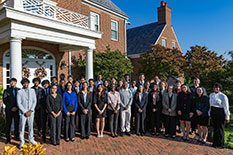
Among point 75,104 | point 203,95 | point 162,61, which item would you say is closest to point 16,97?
point 75,104

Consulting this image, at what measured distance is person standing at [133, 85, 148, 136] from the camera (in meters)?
6.27

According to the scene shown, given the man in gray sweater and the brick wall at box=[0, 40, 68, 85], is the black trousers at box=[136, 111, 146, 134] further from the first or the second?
the brick wall at box=[0, 40, 68, 85]

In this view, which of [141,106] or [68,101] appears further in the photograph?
[141,106]

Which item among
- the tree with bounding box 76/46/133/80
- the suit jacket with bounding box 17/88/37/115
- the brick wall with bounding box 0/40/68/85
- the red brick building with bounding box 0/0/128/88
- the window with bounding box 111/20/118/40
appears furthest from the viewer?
the window with bounding box 111/20/118/40

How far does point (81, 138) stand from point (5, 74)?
20.6 feet

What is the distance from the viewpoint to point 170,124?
611cm

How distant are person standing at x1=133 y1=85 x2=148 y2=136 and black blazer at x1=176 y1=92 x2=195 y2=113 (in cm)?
111

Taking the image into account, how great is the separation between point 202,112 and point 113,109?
2824 millimetres

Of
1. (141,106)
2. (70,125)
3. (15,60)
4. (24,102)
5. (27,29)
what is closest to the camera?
(24,102)

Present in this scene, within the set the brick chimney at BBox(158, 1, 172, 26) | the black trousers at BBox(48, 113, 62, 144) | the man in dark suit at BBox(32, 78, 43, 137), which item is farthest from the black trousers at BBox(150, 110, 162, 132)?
the brick chimney at BBox(158, 1, 172, 26)

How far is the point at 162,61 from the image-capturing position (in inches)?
469

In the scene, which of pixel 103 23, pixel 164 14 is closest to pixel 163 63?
pixel 103 23

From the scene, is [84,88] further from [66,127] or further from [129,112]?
[129,112]

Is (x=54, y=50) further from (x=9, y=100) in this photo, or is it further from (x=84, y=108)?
(x=84, y=108)
